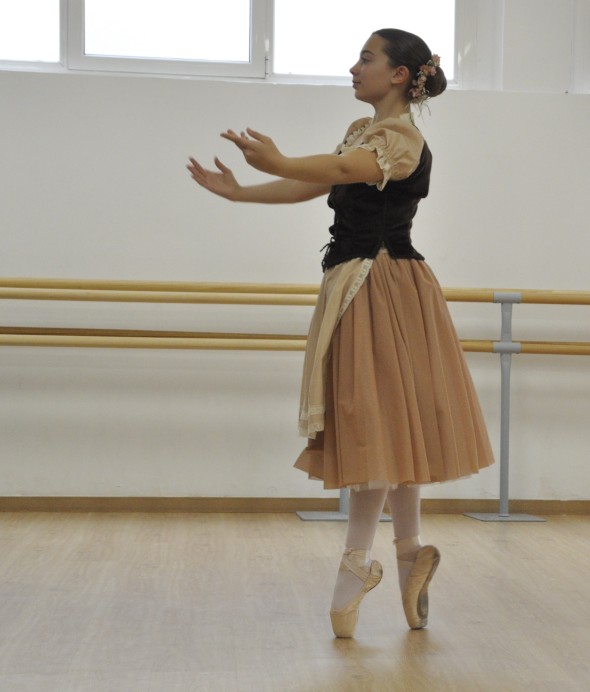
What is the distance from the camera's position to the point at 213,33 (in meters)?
3.42

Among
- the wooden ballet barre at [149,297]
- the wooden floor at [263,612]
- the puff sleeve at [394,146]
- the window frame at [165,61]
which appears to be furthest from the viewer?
the window frame at [165,61]

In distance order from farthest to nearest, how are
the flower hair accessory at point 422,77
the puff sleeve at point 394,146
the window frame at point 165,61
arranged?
the window frame at point 165,61
the flower hair accessory at point 422,77
the puff sleeve at point 394,146

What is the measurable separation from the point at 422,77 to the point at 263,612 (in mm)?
1076

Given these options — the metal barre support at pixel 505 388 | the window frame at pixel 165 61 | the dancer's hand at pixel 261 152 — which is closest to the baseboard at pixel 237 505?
the metal barre support at pixel 505 388

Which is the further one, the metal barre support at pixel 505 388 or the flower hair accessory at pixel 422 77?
the metal barre support at pixel 505 388

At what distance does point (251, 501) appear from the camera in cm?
324

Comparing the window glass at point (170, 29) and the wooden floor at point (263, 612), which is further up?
the window glass at point (170, 29)

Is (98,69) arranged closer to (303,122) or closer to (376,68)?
(303,122)

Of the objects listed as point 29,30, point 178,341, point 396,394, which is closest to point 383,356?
point 396,394

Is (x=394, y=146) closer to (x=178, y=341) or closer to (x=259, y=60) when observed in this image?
(x=178, y=341)

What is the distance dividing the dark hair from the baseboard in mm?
1720

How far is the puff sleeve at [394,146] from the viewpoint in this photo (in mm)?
1719

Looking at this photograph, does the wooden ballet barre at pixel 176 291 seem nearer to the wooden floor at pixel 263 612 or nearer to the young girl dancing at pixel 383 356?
the wooden floor at pixel 263 612

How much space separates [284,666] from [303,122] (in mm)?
2157
